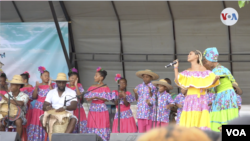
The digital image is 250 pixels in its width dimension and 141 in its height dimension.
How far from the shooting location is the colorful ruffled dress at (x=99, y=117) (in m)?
6.22

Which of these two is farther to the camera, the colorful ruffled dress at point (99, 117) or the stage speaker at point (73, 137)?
the colorful ruffled dress at point (99, 117)

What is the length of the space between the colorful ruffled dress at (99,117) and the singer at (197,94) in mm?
2198

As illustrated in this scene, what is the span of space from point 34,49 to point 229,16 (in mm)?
4136

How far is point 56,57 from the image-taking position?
743 centimetres

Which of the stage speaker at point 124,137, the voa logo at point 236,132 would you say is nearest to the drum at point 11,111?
the stage speaker at point 124,137

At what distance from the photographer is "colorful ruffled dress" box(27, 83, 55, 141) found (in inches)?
247

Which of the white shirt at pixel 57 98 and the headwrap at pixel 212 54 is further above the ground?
the headwrap at pixel 212 54

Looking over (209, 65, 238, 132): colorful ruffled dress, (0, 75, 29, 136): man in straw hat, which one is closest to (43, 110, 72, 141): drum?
(0, 75, 29, 136): man in straw hat

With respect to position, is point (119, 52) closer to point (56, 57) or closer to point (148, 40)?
point (148, 40)

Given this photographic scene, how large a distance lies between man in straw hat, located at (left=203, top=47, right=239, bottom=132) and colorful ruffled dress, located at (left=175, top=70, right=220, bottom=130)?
5.6 inches

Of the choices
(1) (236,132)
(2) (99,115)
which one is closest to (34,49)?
(2) (99,115)

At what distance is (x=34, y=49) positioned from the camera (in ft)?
24.3

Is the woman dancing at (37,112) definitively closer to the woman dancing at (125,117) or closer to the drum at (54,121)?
the drum at (54,121)

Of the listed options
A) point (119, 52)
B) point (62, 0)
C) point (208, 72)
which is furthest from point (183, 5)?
point (208, 72)
